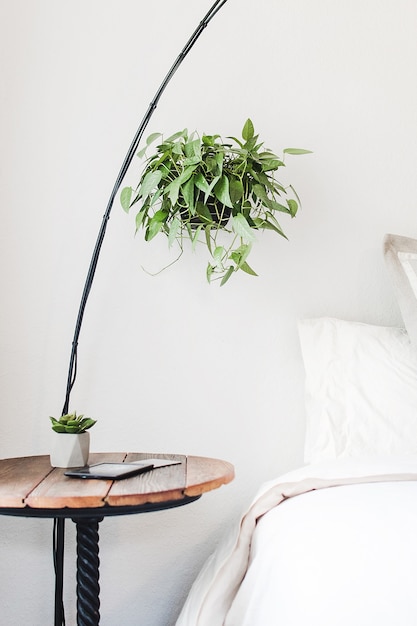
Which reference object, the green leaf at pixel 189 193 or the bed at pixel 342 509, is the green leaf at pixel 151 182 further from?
the bed at pixel 342 509

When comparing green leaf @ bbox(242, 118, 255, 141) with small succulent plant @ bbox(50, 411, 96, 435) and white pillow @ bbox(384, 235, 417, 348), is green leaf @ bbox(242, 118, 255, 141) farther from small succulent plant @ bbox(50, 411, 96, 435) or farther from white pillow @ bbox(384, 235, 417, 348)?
small succulent plant @ bbox(50, 411, 96, 435)

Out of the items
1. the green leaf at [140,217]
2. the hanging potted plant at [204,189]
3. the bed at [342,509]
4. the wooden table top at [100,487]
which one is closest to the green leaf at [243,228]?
the hanging potted plant at [204,189]

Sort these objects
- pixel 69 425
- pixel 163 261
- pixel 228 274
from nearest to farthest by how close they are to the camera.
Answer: pixel 69 425
pixel 228 274
pixel 163 261

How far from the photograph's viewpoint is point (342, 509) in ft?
2.95

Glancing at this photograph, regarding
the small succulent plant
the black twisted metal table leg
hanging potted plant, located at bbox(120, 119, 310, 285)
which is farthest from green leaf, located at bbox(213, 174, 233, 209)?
the black twisted metal table leg

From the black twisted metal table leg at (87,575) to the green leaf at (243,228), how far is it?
62 centimetres

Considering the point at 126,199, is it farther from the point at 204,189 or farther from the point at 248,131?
the point at 248,131

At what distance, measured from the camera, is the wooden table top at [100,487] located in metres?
0.87

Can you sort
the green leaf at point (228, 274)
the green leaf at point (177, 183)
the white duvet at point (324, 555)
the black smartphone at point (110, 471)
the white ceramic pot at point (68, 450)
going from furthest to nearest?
the green leaf at point (228, 274) < the green leaf at point (177, 183) < the white ceramic pot at point (68, 450) < the black smartphone at point (110, 471) < the white duvet at point (324, 555)

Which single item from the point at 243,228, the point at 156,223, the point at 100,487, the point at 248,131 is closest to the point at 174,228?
the point at 156,223

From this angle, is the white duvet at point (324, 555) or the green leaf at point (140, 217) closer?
the white duvet at point (324, 555)

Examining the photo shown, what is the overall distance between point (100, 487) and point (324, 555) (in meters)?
0.35

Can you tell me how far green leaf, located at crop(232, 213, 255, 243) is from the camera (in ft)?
4.12

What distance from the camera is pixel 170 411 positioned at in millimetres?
1462
